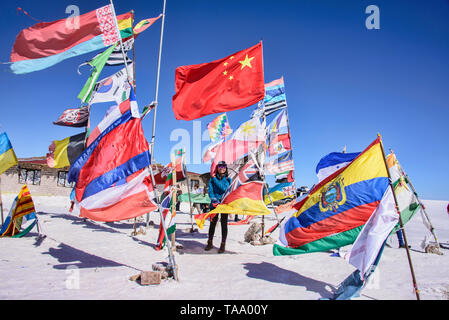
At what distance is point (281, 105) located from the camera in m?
11.2

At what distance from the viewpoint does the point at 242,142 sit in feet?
29.2

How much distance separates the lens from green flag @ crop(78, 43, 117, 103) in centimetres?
538

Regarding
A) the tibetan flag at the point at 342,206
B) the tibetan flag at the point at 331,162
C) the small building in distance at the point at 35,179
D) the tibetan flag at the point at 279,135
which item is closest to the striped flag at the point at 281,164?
the tibetan flag at the point at 279,135

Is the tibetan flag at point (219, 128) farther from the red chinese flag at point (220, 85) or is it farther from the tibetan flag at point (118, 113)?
the tibetan flag at point (118, 113)

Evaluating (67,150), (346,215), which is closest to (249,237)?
(346,215)

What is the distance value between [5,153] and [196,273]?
306 inches

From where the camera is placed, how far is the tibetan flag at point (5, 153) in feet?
26.6

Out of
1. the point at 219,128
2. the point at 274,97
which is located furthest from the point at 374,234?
the point at 219,128

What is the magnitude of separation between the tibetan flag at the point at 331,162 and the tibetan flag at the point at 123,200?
438 cm

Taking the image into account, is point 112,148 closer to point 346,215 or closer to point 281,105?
point 346,215

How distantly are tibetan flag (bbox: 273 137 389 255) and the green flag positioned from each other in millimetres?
4987

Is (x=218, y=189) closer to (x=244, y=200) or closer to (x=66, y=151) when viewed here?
(x=244, y=200)

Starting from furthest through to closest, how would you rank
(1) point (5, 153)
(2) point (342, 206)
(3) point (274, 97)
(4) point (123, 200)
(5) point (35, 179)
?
1. (5) point (35, 179)
2. (3) point (274, 97)
3. (1) point (5, 153)
4. (4) point (123, 200)
5. (2) point (342, 206)

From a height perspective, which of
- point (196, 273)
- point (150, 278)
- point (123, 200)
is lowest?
point (196, 273)
